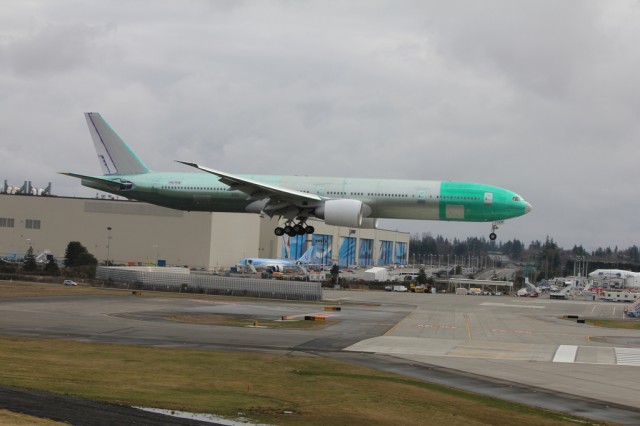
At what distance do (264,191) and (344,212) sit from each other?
250 inches

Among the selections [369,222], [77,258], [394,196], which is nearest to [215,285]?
[369,222]

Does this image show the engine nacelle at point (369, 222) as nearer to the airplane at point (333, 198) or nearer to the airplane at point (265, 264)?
the airplane at point (333, 198)

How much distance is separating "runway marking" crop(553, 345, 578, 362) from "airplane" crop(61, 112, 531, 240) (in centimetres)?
1874

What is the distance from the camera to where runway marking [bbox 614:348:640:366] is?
36662 mm

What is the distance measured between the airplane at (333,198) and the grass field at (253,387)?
88.0 feet

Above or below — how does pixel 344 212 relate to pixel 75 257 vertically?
above

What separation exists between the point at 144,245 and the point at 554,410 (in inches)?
4710

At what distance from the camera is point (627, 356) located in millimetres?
39125

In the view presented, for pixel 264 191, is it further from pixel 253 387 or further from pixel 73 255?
pixel 73 255

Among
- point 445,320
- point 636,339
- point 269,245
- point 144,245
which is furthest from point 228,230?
point 636,339

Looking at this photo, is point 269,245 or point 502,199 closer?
point 502,199

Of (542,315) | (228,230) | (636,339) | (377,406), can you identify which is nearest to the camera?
(377,406)

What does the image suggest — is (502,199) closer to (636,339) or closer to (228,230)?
(636,339)

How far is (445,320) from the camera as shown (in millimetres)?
59875
